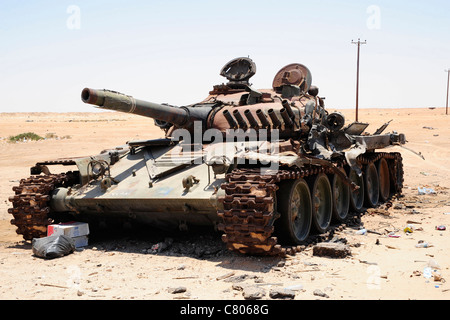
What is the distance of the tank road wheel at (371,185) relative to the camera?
1304 centimetres

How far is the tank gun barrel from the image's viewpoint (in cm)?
754

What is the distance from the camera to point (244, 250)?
293 inches

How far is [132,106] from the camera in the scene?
8.23 metres

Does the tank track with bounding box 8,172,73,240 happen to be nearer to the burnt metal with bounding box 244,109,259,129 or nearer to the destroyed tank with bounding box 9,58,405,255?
the destroyed tank with bounding box 9,58,405,255

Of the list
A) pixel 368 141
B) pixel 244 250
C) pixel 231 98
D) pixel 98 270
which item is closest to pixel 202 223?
pixel 244 250

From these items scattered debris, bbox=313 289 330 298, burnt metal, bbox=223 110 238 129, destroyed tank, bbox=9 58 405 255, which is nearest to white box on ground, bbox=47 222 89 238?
destroyed tank, bbox=9 58 405 255

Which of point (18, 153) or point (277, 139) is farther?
point (18, 153)

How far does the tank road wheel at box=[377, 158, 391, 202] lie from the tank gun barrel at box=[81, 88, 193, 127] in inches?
259

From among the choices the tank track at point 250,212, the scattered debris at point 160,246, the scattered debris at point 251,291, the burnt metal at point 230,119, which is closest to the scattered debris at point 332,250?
the tank track at point 250,212

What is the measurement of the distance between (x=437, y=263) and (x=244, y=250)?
2.58 meters

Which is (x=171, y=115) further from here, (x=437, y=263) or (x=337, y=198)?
(x=437, y=263)

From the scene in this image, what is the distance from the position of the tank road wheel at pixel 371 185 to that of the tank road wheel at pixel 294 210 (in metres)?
4.38

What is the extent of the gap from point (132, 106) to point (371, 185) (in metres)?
7.62

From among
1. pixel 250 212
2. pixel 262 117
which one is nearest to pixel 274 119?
pixel 262 117
